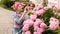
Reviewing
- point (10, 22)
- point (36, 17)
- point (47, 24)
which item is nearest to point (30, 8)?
point (36, 17)

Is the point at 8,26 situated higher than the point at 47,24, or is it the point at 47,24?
the point at 47,24

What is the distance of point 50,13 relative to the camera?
3098mm

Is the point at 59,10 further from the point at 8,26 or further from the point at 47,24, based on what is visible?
the point at 8,26

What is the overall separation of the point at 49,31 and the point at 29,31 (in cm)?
28

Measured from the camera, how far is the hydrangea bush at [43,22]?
2704 mm

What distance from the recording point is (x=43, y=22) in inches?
113

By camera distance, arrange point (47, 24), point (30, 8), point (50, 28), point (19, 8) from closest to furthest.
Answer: point (50, 28)
point (47, 24)
point (30, 8)
point (19, 8)

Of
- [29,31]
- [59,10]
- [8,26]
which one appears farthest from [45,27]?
[8,26]

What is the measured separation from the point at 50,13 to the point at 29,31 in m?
0.41

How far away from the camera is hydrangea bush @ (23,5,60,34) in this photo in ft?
8.87

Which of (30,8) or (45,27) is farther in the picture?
(30,8)

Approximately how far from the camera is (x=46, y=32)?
2777 mm

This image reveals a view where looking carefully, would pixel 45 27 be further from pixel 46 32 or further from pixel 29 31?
pixel 29 31

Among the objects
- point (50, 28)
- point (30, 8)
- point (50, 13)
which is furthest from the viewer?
point (30, 8)
